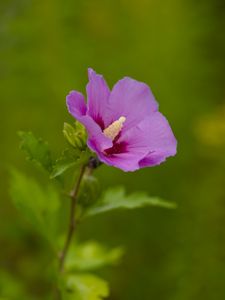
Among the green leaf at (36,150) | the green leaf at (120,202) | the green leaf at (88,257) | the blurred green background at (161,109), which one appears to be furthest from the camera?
the blurred green background at (161,109)

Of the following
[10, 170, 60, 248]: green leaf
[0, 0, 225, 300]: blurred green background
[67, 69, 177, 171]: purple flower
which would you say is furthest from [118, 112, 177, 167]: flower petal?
[0, 0, 225, 300]: blurred green background

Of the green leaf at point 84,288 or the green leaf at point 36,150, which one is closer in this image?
the green leaf at point 36,150

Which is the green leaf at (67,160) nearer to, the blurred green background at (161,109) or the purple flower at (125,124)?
the purple flower at (125,124)

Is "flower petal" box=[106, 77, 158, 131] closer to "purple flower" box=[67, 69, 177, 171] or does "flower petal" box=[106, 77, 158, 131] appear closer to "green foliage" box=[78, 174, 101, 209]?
"purple flower" box=[67, 69, 177, 171]

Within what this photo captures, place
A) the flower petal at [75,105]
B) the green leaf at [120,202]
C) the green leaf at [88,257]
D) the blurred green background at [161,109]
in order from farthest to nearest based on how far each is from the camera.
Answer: the blurred green background at [161,109]
the green leaf at [88,257]
the green leaf at [120,202]
the flower petal at [75,105]

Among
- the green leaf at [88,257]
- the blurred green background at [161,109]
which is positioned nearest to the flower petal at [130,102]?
the green leaf at [88,257]
